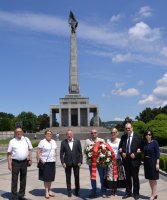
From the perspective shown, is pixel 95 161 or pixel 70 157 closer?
pixel 95 161

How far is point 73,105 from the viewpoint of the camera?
71.2m

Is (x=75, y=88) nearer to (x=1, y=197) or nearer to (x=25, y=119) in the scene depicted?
(x=25, y=119)

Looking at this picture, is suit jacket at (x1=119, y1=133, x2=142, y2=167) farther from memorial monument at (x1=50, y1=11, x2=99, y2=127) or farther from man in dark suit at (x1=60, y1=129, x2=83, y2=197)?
memorial monument at (x1=50, y1=11, x2=99, y2=127)

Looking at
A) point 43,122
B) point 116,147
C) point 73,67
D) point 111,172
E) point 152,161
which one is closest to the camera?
point 152,161

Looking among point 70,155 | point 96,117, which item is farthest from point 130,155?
point 96,117

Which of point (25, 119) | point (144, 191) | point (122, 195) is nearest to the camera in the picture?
point (122, 195)

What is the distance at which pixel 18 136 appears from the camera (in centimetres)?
1055

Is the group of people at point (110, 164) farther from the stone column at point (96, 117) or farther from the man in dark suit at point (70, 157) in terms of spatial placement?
the stone column at point (96, 117)

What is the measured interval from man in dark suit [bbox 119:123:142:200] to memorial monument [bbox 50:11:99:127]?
59044 millimetres

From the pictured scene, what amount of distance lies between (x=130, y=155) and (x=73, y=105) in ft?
199

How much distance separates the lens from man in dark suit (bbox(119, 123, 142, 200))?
10664 mm

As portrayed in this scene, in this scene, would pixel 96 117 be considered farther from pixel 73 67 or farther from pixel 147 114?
pixel 147 114

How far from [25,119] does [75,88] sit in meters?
49.6

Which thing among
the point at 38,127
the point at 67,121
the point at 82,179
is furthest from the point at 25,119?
the point at 82,179
